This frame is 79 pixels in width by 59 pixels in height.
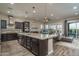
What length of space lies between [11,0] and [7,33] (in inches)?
29.9

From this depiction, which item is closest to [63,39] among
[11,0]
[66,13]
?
[66,13]

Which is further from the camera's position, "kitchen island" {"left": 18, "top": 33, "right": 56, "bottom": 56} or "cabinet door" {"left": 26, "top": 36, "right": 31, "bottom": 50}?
"cabinet door" {"left": 26, "top": 36, "right": 31, "bottom": 50}

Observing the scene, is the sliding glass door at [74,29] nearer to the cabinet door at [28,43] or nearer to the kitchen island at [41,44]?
the kitchen island at [41,44]

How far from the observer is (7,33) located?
1.72 metres

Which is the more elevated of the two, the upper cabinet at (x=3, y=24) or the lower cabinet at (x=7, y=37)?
the upper cabinet at (x=3, y=24)

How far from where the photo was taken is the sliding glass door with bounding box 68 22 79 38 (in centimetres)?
174

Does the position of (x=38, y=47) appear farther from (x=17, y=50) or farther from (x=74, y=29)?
(x=74, y=29)

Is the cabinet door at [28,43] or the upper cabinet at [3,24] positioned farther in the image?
the cabinet door at [28,43]

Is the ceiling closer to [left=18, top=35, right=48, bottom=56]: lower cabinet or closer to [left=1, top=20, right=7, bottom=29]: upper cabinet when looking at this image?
[left=1, top=20, right=7, bottom=29]: upper cabinet

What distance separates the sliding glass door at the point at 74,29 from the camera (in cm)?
174

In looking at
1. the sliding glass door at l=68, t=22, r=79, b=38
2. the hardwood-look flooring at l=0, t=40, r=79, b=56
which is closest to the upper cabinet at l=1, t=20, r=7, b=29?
the hardwood-look flooring at l=0, t=40, r=79, b=56

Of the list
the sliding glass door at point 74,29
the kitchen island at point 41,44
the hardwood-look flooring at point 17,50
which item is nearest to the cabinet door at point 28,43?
the kitchen island at point 41,44

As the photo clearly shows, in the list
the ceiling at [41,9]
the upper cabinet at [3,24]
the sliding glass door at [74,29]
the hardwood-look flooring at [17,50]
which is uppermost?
the ceiling at [41,9]

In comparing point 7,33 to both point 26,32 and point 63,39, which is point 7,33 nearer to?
point 26,32
